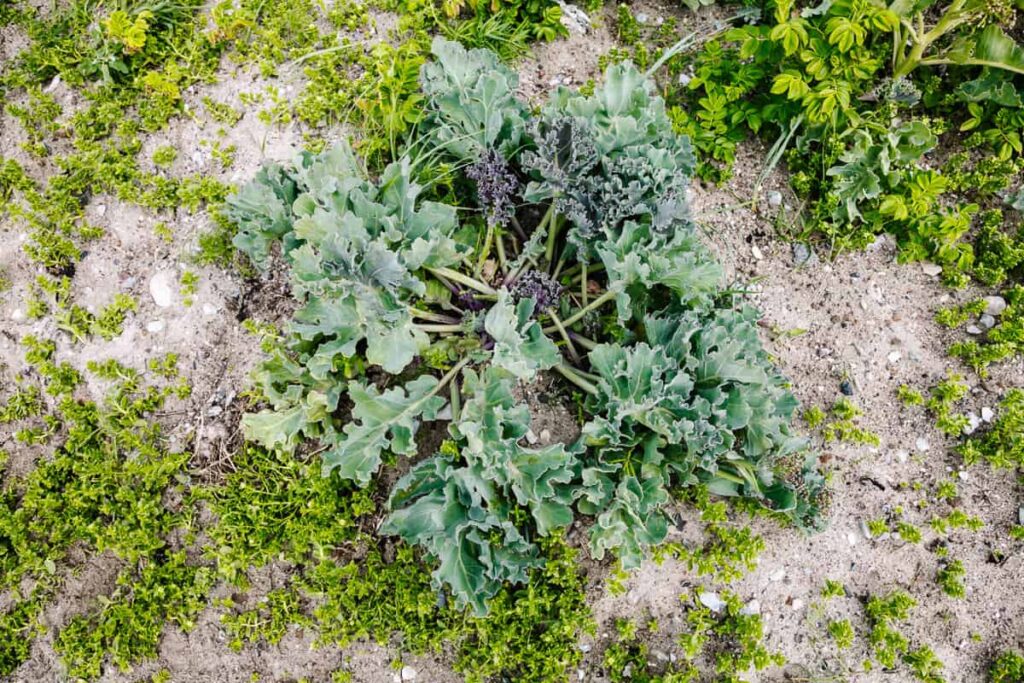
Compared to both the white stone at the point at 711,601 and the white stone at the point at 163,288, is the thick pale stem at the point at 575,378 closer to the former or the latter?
the white stone at the point at 711,601

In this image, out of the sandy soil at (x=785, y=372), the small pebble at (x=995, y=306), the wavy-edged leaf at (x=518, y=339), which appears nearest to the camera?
the wavy-edged leaf at (x=518, y=339)

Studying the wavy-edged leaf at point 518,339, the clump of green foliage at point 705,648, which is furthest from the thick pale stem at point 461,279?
the clump of green foliage at point 705,648

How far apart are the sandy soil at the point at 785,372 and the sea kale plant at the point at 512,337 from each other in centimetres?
36

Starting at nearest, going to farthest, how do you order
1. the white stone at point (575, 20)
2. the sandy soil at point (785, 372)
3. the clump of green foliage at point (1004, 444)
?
the sandy soil at point (785, 372) < the clump of green foliage at point (1004, 444) < the white stone at point (575, 20)

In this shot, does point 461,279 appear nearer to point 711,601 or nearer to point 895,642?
point 711,601

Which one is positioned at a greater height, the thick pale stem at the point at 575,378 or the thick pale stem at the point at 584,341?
the thick pale stem at the point at 584,341

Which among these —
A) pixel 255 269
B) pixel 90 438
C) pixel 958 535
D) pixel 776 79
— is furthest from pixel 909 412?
pixel 90 438

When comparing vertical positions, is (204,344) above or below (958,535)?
above

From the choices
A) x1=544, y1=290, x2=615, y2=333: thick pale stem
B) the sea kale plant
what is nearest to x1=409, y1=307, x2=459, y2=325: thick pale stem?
the sea kale plant

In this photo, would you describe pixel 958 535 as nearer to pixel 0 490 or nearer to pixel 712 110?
pixel 712 110

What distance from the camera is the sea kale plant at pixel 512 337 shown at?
351 cm

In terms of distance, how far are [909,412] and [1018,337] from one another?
30.8 inches

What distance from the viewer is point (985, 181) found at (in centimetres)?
460

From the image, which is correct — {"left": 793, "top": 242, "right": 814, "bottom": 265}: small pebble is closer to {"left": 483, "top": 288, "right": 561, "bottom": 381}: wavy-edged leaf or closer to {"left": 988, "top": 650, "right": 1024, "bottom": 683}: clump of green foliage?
{"left": 483, "top": 288, "right": 561, "bottom": 381}: wavy-edged leaf
